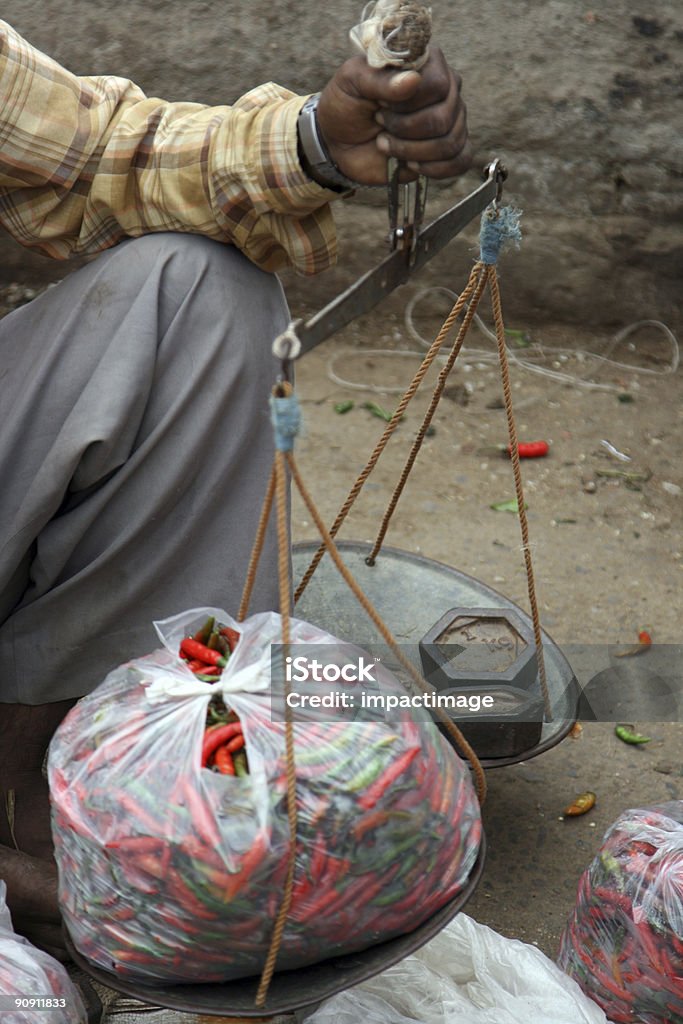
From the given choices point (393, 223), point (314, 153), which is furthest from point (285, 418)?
point (314, 153)

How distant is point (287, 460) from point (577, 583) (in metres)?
2.06

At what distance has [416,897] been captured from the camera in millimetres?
1451

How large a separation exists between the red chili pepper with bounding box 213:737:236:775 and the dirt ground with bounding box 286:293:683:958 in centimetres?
99

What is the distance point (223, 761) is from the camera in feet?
4.54

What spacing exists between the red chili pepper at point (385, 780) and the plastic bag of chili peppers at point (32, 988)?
566mm

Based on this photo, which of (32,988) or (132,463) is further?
(132,463)

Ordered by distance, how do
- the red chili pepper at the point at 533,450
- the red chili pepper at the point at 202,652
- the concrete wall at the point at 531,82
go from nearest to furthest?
the red chili pepper at the point at 202,652, the red chili pepper at the point at 533,450, the concrete wall at the point at 531,82

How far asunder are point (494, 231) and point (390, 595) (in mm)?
1011

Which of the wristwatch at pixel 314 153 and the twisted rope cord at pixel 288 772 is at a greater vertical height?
the wristwatch at pixel 314 153

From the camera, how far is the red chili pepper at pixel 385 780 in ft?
4.49

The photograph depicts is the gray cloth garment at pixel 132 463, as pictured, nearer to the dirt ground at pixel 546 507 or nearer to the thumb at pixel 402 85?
the thumb at pixel 402 85

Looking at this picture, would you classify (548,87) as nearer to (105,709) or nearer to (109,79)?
(109,79)

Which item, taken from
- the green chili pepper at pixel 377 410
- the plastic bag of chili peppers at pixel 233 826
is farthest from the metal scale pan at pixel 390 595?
the green chili pepper at pixel 377 410

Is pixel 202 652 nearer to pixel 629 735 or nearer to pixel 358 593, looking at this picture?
pixel 358 593
